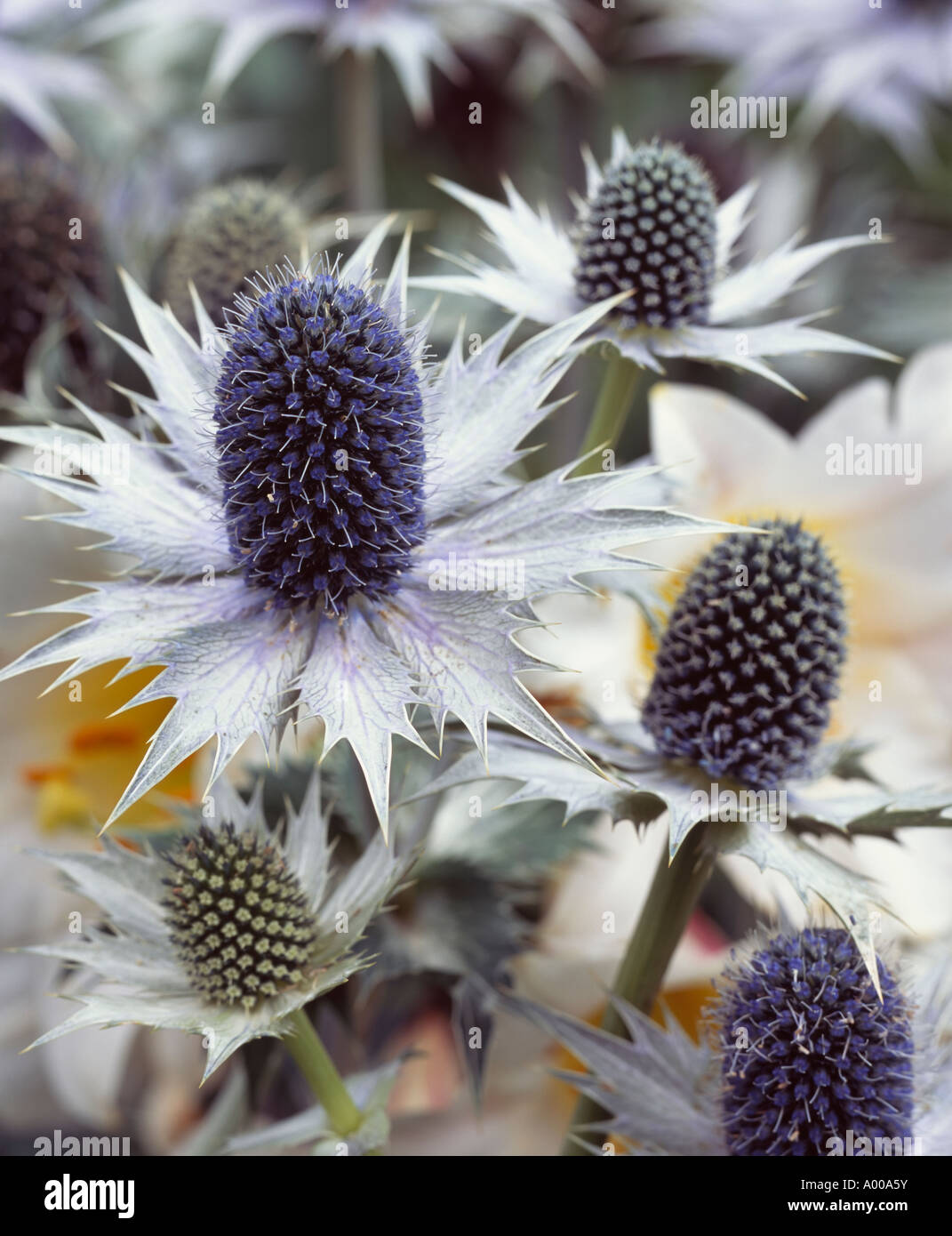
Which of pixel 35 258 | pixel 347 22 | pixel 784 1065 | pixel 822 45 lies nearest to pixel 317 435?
pixel 784 1065

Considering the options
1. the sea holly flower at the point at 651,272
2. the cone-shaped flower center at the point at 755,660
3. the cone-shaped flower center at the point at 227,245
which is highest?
the cone-shaped flower center at the point at 227,245

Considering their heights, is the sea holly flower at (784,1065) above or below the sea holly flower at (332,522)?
below

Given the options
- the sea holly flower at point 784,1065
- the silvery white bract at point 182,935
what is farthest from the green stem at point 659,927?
the silvery white bract at point 182,935

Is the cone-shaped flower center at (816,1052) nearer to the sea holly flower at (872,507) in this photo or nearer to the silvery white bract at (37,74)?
the sea holly flower at (872,507)

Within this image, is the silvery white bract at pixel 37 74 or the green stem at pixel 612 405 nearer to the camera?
the green stem at pixel 612 405

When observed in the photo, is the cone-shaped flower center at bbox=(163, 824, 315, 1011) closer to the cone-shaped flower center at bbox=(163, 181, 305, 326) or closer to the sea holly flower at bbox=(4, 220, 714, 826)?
the sea holly flower at bbox=(4, 220, 714, 826)

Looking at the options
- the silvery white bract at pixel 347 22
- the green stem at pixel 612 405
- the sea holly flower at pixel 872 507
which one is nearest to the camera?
the green stem at pixel 612 405

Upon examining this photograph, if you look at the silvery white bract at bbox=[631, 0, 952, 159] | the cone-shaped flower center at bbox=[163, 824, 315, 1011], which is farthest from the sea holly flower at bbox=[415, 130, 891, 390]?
the silvery white bract at bbox=[631, 0, 952, 159]

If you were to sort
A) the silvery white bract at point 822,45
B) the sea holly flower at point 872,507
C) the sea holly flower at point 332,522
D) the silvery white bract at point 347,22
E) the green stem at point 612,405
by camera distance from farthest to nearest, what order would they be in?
the silvery white bract at point 822,45, the silvery white bract at point 347,22, the sea holly flower at point 872,507, the green stem at point 612,405, the sea holly flower at point 332,522
